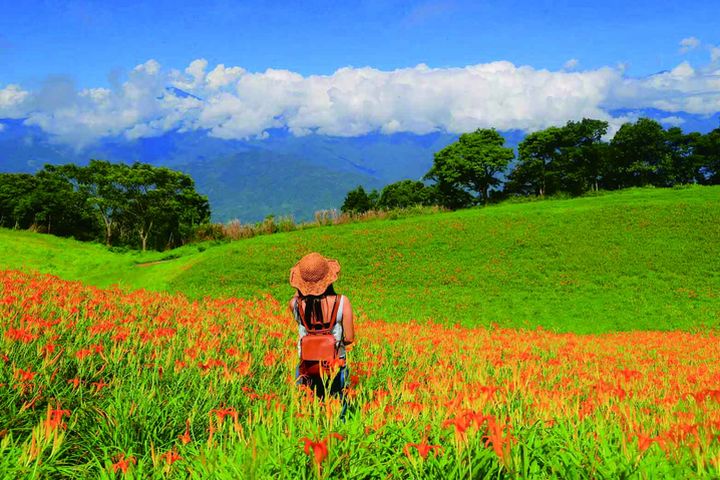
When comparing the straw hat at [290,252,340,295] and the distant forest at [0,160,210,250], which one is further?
the distant forest at [0,160,210,250]

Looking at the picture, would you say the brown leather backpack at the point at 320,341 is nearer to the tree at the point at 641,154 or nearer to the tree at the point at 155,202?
the tree at the point at 155,202

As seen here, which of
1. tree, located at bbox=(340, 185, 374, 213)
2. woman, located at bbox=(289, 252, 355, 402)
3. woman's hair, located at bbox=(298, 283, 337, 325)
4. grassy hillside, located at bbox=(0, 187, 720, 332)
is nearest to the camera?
woman, located at bbox=(289, 252, 355, 402)

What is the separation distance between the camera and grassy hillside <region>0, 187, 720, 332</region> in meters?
18.9

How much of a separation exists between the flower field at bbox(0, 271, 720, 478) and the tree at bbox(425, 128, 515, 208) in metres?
55.5

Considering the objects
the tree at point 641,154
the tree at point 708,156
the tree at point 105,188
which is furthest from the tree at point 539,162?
the tree at point 105,188

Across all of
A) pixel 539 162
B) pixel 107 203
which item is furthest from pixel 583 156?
pixel 107 203

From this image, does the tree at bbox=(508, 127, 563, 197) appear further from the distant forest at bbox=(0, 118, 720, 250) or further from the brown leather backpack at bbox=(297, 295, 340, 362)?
the brown leather backpack at bbox=(297, 295, 340, 362)

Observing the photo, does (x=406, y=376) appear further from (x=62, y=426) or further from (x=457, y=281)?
(x=457, y=281)

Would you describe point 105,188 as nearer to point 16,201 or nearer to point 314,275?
point 16,201

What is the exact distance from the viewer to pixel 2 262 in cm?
2766

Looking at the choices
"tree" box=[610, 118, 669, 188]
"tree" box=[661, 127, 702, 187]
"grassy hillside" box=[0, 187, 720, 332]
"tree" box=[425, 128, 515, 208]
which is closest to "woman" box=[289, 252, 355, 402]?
"grassy hillside" box=[0, 187, 720, 332]

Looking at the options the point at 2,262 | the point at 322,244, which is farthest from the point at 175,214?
the point at 322,244

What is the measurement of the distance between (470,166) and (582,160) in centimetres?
1458

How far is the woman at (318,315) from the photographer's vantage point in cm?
446
